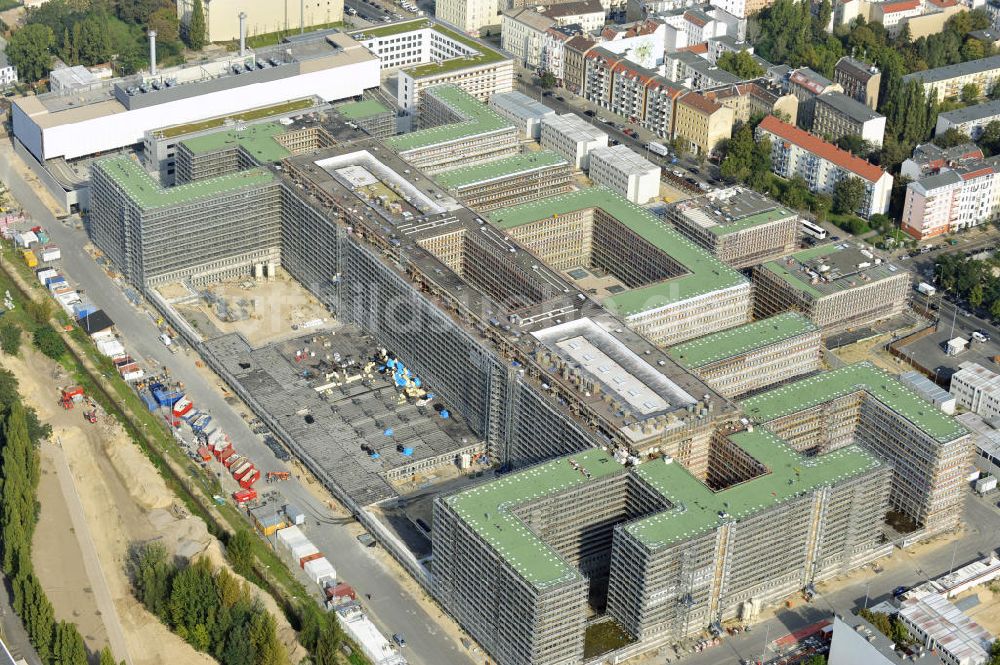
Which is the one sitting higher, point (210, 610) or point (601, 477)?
point (601, 477)

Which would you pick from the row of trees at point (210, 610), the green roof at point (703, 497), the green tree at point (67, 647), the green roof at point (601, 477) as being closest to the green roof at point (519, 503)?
the green roof at point (601, 477)

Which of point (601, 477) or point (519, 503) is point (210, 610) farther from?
point (601, 477)

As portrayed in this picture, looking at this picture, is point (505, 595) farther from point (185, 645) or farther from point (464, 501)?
point (185, 645)

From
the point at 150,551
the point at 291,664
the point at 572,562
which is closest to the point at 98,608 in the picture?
the point at 150,551

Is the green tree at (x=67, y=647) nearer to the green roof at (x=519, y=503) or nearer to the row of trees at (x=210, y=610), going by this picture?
the row of trees at (x=210, y=610)

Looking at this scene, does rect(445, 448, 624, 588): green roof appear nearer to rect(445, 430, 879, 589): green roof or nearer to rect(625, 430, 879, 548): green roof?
rect(445, 430, 879, 589): green roof

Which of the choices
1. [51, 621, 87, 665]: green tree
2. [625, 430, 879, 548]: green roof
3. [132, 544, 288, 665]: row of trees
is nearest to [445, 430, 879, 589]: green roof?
[625, 430, 879, 548]: green roof

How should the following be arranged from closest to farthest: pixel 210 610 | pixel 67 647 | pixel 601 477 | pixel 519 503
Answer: pixel 67 647 → pixel 210 610 → pixel 519 503 → pixel 601 477

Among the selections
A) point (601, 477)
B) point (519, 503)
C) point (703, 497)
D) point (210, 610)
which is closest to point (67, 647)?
point (210, 610)
